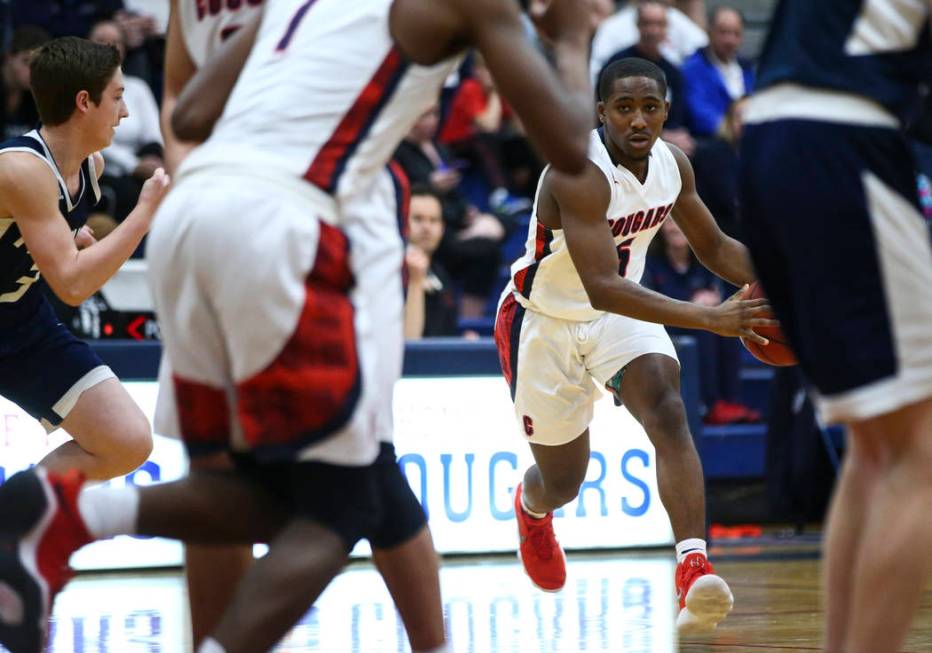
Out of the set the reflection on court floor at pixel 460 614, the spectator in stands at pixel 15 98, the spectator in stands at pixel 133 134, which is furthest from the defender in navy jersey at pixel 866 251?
the spectator in stands at pixel 15 98

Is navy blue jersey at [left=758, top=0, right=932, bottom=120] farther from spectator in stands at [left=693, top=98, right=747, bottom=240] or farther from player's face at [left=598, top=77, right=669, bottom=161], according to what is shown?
spectator in stands at [left=693, top=98, right=747, bottom=240]

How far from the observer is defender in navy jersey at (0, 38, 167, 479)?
16.3 ft

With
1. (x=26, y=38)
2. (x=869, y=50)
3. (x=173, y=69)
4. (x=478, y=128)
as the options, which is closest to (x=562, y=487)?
(x=173, y=69)

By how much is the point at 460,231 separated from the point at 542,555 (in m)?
4.43

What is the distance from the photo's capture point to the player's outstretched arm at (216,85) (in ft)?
11.1

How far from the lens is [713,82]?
11.5 metres

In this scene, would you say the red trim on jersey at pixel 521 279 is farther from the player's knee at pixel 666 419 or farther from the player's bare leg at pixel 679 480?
the player's knee at pixel 666 419

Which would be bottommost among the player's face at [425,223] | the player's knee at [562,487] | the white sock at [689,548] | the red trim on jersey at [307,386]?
the player's face at [425,223]

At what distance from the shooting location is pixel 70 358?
17.6 ft

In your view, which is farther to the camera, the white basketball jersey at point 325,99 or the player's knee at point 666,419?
the player's knee at point 666,419

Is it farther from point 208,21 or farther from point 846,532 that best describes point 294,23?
point 846,532

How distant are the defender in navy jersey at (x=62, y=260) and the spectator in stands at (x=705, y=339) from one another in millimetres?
5389

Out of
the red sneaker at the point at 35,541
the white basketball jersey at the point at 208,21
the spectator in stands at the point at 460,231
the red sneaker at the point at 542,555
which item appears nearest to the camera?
the red sneaker at the point at 35,541

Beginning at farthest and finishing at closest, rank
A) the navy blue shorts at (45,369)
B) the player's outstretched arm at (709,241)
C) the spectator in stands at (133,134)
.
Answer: the spectator in stands at (133,134), the player's outstretched arm at (709,241), the navy blue shorts at (45,369)
